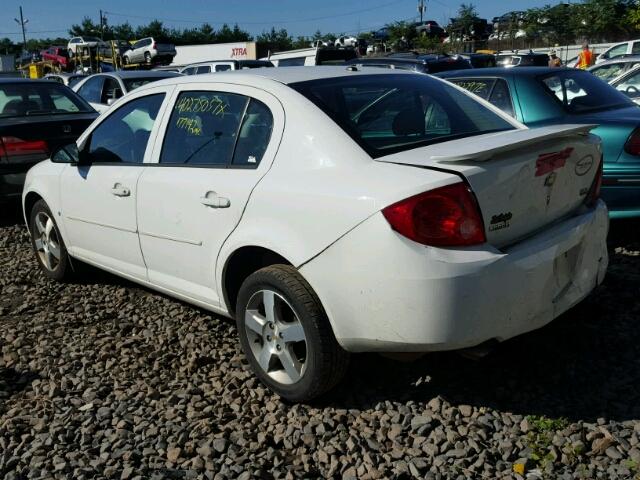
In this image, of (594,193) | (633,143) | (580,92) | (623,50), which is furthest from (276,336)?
(623,50)

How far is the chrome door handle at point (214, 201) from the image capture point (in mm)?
3275

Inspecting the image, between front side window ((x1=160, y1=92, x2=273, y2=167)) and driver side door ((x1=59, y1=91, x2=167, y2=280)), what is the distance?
250 millimetres

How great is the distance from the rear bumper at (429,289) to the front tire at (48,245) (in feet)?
9.57

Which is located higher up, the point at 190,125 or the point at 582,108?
the point at 190,125

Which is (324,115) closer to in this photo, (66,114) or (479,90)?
(479,90)

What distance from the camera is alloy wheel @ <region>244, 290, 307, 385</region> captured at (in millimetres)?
3117

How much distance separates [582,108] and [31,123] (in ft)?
18.2

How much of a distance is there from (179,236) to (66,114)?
5.00 m

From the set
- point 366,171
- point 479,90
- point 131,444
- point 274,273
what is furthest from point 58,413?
point 479,90

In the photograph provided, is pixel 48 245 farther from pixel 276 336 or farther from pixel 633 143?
pixel 633 143

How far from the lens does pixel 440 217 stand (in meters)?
2.62

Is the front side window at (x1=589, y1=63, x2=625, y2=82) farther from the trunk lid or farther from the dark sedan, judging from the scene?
the trunk lid

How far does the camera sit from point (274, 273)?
3047 mm

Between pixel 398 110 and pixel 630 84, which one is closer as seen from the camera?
pixel 398 110
